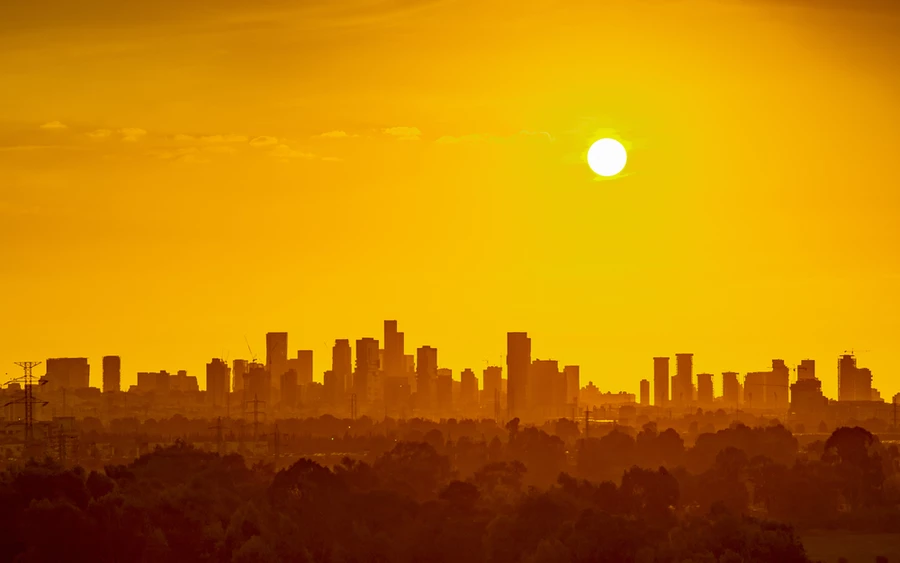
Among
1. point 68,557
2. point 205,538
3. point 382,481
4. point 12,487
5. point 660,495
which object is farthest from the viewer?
point 382,481

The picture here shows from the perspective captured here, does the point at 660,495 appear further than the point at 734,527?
Yes

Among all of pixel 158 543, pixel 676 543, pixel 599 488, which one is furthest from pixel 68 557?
pixel 599 488

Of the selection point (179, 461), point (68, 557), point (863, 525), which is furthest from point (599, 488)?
point (68, 557)

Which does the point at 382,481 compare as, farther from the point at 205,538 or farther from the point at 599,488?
the point at 205,538

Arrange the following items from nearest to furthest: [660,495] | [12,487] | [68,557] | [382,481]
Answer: [68,557]
[12,487]
[660,495]
[382,481]

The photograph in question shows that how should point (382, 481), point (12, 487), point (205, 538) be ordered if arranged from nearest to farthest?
1. point (205, 538)
2. point (12, 487)
3. point (382, 481)

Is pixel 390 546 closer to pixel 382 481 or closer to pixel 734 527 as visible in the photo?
pixel 734 527
